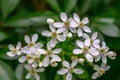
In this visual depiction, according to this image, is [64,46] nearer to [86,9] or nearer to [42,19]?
[42,19]

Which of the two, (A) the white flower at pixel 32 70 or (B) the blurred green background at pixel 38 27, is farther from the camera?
(B) the blurred green background at pixel 38 27

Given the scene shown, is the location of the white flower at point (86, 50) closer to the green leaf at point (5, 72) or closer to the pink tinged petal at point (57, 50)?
the pink tinged petal at point (57, 50)

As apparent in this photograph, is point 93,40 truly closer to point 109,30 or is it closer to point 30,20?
point 109,30

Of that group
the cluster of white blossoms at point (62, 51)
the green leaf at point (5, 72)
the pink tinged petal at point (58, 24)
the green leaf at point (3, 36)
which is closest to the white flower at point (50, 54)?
the cluster of white blossoms at point (62, 51)

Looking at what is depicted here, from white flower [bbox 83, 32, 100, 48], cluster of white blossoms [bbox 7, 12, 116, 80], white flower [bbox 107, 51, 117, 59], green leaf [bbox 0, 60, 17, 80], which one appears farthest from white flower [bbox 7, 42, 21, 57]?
white flower [bbox 107, 51, 117, 59]

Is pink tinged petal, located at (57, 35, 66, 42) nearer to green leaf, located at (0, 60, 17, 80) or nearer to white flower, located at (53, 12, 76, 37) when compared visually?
white flower, located at (53, 12, 76, 37)

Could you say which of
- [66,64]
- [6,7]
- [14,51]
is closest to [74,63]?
[66,64]
